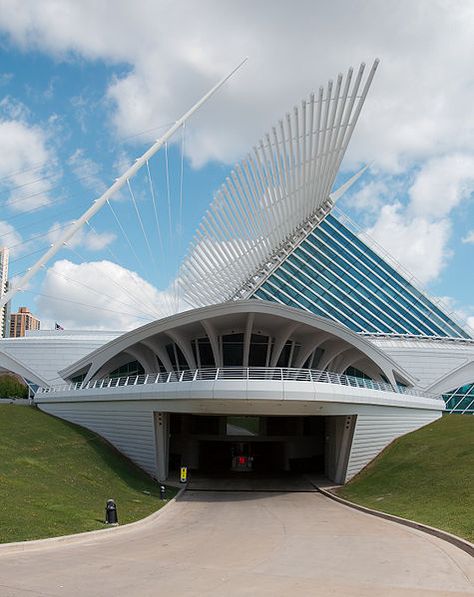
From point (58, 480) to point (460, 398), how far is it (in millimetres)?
36804

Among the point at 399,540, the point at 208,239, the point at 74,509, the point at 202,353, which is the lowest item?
the point at 399,540

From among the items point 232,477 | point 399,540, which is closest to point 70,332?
point 232,477

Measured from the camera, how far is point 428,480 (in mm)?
23375

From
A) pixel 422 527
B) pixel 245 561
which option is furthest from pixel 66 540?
pixel 422 527

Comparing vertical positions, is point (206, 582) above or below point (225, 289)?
below

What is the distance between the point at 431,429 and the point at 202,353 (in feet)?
47.7

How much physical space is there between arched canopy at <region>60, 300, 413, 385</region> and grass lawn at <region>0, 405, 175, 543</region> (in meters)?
6.69

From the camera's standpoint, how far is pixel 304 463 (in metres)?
40.9

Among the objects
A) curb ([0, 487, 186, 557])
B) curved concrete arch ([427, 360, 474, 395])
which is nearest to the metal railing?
curved concrete arch ([427, 360, 474, 395])

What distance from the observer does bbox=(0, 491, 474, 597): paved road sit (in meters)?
10.5

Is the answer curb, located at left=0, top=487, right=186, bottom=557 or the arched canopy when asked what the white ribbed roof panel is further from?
curb, located at left=0, top=487, right=186, bottom=557

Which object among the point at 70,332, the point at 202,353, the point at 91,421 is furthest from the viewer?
the point at 70,332

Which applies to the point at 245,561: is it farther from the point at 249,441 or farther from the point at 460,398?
the point at 460,398

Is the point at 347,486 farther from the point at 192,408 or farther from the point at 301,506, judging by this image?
the point at 192,408
